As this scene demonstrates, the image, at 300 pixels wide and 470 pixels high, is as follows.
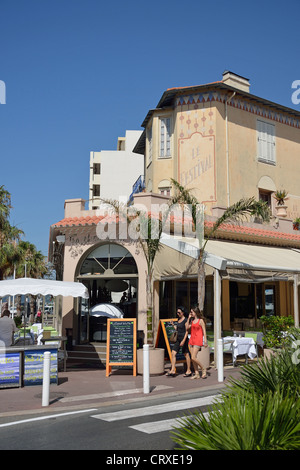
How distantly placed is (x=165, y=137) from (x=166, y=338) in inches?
492

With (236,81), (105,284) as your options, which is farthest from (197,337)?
(236,81)

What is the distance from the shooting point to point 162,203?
16219 millimetres

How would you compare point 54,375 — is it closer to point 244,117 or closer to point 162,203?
point 162,203

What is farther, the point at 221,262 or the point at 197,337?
the point at 221,262

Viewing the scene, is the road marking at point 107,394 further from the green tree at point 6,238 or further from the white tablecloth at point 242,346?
the green tree at point 6,238

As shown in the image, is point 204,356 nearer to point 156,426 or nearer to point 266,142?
point 156,426

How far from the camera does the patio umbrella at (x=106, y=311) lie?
15.3m

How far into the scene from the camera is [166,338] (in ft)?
41.6

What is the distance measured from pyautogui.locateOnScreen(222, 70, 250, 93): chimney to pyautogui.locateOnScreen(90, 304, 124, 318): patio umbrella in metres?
13.9

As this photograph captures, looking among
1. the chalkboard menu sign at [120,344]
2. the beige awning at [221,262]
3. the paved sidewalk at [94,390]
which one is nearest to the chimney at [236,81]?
the beige awning at [221,262]

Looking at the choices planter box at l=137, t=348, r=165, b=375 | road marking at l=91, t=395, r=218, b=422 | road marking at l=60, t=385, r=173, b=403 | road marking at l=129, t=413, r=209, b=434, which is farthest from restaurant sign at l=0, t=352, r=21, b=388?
road marking at l=129, t=413, r=209, b=434

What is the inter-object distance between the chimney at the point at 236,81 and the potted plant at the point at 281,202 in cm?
582
